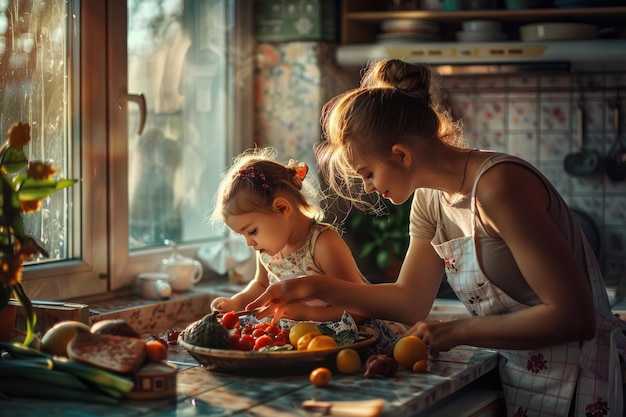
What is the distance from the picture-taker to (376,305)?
6.16 ft

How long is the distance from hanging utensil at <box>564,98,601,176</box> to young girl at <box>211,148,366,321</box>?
1.34 m

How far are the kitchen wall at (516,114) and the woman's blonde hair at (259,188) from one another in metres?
0.96

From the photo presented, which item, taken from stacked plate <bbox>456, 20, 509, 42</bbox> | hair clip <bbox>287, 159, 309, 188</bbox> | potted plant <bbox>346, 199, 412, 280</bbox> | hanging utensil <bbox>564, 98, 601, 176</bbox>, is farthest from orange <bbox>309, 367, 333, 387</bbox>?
hanging utensil <bbox>564, 98, 601, 176</bbox>

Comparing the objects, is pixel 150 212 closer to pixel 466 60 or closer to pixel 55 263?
pixel 55 263

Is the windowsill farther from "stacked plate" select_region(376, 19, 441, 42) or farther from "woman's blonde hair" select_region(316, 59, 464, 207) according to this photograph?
"stacked plate" select_region(376, 19, 441, 42)

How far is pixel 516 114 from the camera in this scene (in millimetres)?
3305

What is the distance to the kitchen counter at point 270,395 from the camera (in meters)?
1.37

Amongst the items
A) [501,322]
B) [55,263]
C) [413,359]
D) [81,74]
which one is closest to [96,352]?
[413,359]

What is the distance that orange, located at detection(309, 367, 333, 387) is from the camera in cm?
150

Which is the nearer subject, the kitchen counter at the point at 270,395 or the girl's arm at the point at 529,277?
the kitchen counter at the point at 270,395

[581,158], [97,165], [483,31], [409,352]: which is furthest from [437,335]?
[581,158]

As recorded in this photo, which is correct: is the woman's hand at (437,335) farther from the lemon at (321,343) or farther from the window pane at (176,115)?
the window pane at (176,115)

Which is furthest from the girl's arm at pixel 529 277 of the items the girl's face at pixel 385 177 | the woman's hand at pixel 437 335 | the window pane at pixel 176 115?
the window pane at pixel 176 115

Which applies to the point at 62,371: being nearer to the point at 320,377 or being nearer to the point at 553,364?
the point at 320,377
